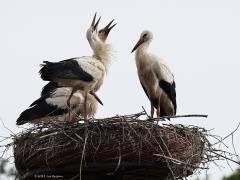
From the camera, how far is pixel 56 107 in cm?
869

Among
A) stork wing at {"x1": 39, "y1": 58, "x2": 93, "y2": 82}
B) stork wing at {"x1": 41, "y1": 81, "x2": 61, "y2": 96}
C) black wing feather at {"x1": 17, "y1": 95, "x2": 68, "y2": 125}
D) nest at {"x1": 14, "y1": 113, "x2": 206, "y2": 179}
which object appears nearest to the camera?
nest at {"x1": 14, "y1": 113, "x2": 206, "y2": 179}

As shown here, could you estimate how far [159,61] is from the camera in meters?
8.16

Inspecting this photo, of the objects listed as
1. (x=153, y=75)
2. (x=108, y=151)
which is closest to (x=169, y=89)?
(x=153, y=75)

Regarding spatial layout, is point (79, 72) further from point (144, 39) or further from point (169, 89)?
point (169, 89)

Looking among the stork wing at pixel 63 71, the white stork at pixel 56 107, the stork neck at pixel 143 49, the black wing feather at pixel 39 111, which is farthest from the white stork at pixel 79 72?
the black wing feather at pixel 39 111

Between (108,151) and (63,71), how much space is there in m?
2.02

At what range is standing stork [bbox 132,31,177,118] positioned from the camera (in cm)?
813

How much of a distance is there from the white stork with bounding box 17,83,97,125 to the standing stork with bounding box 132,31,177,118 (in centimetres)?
82

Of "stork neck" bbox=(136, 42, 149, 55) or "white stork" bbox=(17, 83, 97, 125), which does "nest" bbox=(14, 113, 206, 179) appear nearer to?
"stork neck" bbox=(136, 42, 149, 55)

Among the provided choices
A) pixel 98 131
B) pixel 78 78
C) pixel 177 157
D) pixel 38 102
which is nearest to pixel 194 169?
pixel 177 157

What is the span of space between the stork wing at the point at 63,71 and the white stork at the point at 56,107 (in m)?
1.09

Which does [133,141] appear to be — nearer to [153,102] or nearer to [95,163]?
[95,163]

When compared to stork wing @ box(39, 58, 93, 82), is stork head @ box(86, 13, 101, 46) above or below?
above

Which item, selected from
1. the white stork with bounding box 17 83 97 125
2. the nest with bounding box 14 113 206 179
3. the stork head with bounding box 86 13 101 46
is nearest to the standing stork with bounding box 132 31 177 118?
the stork head with bounding box 86 13 101 46
